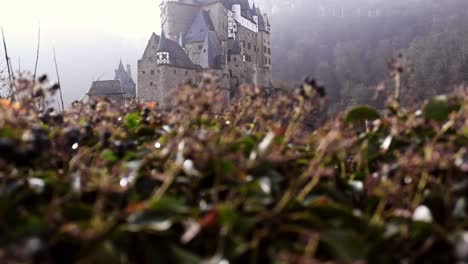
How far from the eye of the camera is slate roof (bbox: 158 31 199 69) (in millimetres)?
24969

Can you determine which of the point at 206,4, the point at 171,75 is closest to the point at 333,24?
the point at 206,4

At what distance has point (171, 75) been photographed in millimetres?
25219

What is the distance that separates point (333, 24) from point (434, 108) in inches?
1670

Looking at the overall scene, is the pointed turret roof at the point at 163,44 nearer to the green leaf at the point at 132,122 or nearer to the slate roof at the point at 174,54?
the slate roof at the point at 174,54

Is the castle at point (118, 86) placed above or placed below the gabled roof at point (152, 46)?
below

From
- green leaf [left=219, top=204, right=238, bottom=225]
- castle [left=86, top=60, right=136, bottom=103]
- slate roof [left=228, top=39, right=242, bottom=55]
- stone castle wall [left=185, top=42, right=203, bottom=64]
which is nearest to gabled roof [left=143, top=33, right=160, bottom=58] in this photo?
castle [left=86, top=60, right=136, bottom=103]

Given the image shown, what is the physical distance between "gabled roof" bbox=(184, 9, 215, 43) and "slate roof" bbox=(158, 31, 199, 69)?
9.95 ft

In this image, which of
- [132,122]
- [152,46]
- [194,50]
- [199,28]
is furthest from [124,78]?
[132,122]

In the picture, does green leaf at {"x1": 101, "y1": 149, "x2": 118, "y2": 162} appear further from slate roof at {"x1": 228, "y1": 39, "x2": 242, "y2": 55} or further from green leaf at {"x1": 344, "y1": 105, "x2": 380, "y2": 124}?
slate roof at {"x1": 228, "y1": 39, "x2": 242, "y2": 55}

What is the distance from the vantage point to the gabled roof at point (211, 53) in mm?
26828

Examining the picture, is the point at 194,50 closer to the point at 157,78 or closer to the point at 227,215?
the point at 157,78

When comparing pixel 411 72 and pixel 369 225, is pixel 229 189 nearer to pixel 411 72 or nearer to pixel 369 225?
pixel 369 225

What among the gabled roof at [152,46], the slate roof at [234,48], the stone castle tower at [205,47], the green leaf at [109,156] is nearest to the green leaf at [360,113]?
the green leaf at [109,156]

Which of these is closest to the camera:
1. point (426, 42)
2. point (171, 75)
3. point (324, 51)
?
point (171, 75)
